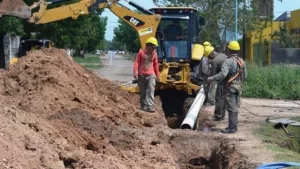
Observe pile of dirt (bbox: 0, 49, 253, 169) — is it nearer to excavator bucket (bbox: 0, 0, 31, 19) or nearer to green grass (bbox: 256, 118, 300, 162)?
green grass (bbox: 256, 118, 300, 162)

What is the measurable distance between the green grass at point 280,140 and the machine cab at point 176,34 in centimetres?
464

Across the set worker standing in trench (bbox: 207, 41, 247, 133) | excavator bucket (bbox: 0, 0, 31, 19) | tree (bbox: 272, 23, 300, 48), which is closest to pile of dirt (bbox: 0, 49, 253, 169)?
worker standing in trench (bbox: 207, 41, 247, 133)

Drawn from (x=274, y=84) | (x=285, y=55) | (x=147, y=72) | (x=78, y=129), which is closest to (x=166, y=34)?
(x=147, y=72)

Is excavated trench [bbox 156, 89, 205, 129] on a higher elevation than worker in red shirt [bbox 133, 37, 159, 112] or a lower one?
lower

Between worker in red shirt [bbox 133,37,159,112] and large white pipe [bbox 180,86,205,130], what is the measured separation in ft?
3.24

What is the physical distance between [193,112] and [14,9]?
4.68 m

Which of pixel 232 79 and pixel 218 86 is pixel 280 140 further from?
pixel 218 86

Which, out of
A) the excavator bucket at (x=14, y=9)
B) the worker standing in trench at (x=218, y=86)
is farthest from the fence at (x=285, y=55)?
the excavator bucket at (x=14, y=9)

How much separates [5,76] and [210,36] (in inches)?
1059

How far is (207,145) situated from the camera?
1211 cm

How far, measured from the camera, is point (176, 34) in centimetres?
1875

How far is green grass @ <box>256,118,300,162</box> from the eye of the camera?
1062 centimetres

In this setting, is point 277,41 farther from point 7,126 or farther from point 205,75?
point 7,126

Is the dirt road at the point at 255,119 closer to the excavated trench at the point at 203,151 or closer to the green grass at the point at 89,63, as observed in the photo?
the excavated trench at the point at 203,151
